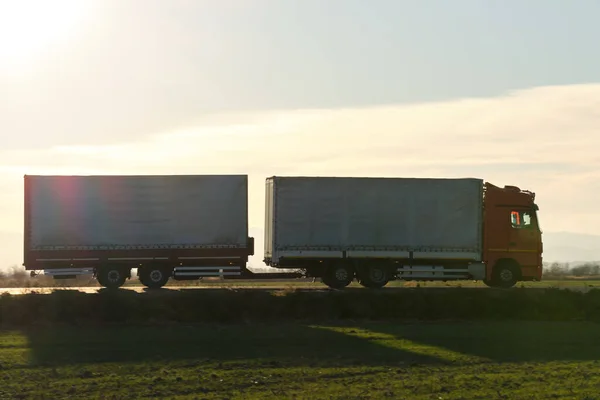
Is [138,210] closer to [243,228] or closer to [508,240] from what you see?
[243,228]

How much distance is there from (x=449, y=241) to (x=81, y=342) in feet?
51.0

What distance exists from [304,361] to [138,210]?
1521 cm

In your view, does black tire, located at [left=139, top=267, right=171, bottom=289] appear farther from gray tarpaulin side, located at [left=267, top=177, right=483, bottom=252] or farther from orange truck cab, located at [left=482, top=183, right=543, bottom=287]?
orange truck cab, located at [left=482, top=183, right=543, bottom=287]

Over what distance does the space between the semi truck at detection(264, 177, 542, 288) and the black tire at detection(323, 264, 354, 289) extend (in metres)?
0.04

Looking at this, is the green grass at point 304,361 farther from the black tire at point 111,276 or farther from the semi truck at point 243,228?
the black tire at point 111,276

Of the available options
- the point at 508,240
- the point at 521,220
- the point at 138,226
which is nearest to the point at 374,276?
the point at 508,240

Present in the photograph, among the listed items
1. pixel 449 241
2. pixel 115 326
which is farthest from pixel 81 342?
pixel 449 241

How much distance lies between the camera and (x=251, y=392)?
16141 mm

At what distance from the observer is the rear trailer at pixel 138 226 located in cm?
3309

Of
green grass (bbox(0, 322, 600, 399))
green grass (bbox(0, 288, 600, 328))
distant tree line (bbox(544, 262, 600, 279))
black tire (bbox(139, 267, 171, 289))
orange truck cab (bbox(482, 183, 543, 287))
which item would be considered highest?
orange truck cab (bbox(482, 183, 543, 287))

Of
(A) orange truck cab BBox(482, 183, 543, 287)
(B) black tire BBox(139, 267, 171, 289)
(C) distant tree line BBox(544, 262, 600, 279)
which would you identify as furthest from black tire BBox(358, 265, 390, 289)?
(C) distant tree line BBox(544, 262, 600, 279)

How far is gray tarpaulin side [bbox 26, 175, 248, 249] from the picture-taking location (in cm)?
3316

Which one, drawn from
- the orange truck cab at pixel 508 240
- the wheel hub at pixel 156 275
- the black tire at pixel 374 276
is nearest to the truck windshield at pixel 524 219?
the orange truck cab at pixel 508 240

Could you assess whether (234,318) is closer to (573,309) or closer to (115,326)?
(115,326)
